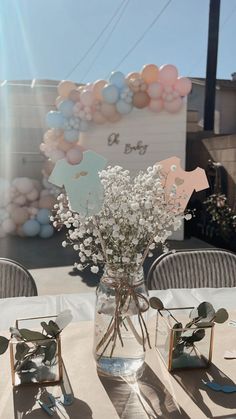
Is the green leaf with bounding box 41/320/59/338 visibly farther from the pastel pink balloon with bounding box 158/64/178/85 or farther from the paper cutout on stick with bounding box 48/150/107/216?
the pastel pink balloon with bounding box 158/64/178/85

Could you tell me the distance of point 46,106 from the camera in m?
7.15

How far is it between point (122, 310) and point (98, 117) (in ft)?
14.5

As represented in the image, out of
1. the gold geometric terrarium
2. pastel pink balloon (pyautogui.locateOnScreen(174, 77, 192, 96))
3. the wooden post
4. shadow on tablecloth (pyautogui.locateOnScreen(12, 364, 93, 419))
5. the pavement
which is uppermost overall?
the wooden post

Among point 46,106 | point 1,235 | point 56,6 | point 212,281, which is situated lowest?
point 1,235

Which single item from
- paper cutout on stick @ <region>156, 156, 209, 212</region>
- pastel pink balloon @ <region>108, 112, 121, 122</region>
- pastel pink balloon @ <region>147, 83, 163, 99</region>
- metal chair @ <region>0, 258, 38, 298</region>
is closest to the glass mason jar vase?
paper cutout on stick @ <region>156, 156, 209, 212</region>

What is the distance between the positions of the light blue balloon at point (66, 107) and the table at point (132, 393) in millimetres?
4088

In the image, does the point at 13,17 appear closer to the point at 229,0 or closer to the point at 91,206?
the point at 229,0

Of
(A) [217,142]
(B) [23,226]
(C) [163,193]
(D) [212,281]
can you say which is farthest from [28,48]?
(C) [163,193]

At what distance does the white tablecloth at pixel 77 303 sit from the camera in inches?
48.6

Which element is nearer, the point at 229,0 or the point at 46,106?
the point at 229,0

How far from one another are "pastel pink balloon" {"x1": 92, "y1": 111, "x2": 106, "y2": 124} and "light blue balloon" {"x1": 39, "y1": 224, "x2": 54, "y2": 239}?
179 centimetres

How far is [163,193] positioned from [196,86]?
10.6 m

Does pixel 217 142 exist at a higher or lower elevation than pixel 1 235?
higher

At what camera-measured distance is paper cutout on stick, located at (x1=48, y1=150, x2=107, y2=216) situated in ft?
2.60
